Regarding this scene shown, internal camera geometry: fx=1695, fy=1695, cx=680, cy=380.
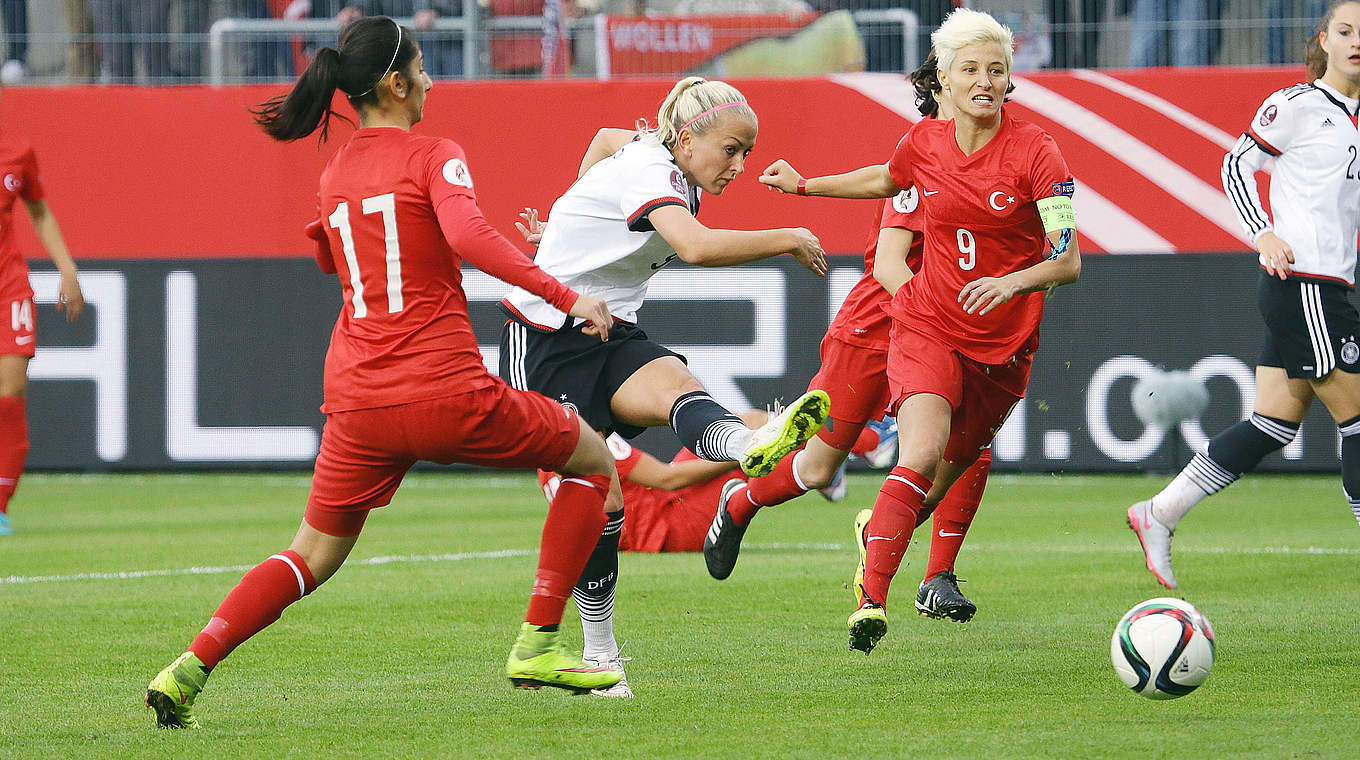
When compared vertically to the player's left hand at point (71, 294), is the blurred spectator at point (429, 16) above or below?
above

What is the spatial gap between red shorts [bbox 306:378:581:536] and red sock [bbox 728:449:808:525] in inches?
88.6

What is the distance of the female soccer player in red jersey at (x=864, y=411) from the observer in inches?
268

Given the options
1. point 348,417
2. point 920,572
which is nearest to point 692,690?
point 348,417

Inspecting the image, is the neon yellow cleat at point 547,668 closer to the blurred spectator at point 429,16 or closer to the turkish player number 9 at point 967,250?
the turkish player number 9 at point 967,250

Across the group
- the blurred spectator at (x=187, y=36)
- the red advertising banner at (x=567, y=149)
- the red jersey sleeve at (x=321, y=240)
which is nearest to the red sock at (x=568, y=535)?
the red jersey sleeve at (x=321, y=240)

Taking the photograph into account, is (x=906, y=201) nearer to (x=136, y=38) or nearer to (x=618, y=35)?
(x=618, y=35)

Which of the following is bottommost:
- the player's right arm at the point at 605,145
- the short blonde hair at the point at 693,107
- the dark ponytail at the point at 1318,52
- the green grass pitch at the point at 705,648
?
the green grass pitch at the point at 705,648

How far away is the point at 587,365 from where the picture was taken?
5578 millimetres

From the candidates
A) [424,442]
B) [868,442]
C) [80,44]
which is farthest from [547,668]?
[80,44]

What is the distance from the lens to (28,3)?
49.2 feet

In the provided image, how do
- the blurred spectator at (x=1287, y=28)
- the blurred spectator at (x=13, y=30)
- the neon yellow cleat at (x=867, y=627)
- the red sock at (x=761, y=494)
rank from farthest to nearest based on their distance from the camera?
the blurred spectator at (x=13, y=30), the blurred spectator at (x=1287, y=28), the red sock at (x=761, y=494), the neon yellow cleat at (x=867, y=627)

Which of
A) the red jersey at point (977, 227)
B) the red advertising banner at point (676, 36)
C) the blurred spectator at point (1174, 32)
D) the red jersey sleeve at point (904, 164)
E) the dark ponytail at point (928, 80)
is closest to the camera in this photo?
the red jersey at point (977, 227)

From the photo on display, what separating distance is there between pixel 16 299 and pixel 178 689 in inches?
226

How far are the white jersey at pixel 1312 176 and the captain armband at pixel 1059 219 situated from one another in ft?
4.82
